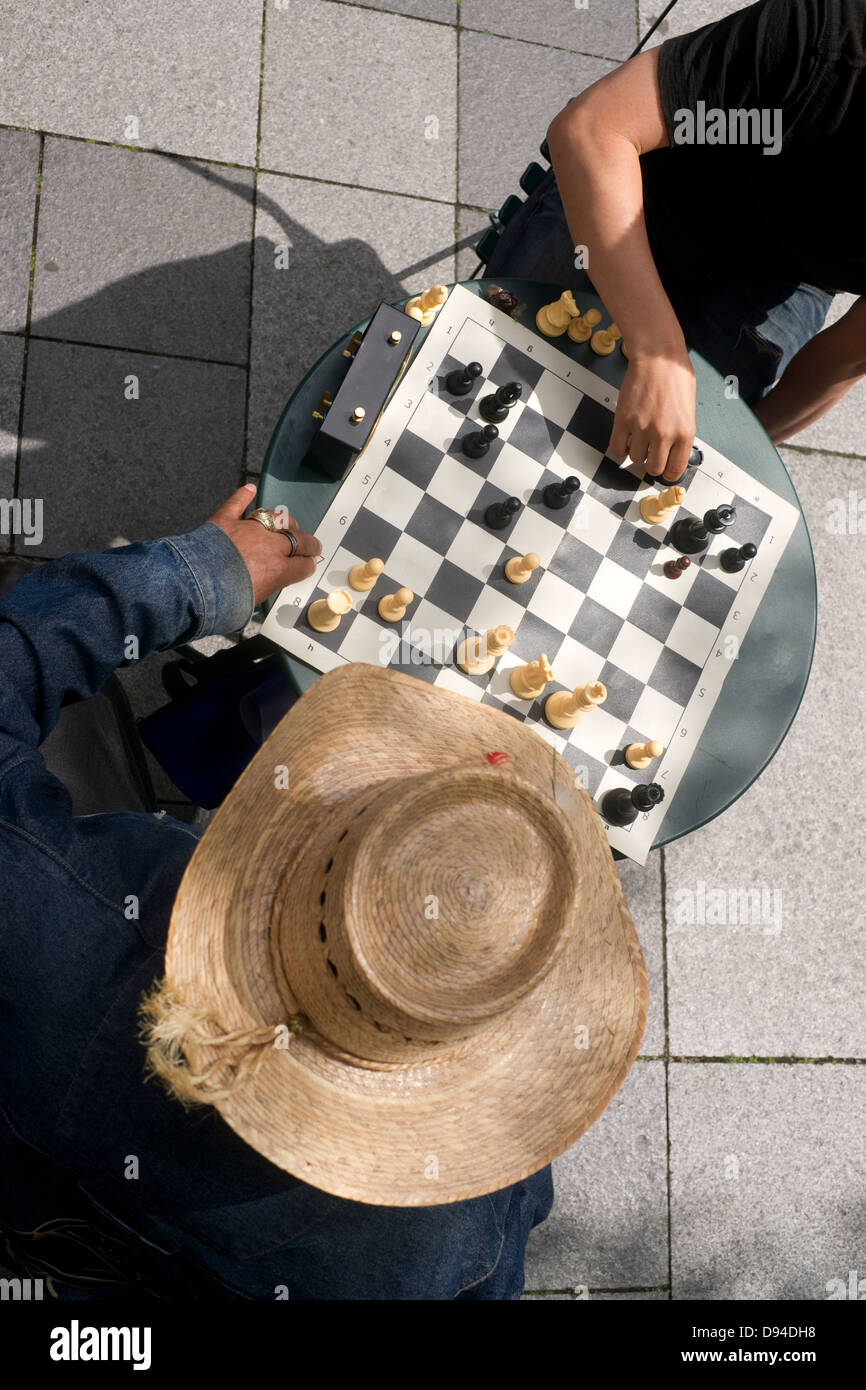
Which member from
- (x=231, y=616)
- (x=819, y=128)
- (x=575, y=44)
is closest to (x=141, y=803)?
(x=231, y=616)

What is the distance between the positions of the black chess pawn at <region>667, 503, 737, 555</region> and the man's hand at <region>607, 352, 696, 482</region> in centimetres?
13

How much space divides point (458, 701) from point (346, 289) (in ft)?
6.09

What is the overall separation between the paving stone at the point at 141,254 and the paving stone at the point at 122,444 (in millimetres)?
84

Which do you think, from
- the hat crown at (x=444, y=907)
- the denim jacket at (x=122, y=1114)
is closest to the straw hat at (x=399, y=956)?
the hat crown at (x=444, y=907)

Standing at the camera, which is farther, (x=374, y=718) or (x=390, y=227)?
(x=390, y=227)

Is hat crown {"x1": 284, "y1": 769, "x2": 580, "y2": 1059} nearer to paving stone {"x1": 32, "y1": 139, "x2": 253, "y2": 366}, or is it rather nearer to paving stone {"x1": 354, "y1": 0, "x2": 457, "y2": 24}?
paving stone {"x1": 32, "y1": 139, "x2": 253, "y2": 366}

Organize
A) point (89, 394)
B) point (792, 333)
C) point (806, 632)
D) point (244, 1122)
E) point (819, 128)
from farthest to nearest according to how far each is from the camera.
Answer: point (89, 394) → point (792, 333) → point (806, 632) → point (819, 128) → point (244, 1122)

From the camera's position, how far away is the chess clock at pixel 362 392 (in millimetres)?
1895

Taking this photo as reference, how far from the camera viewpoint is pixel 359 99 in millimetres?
2951

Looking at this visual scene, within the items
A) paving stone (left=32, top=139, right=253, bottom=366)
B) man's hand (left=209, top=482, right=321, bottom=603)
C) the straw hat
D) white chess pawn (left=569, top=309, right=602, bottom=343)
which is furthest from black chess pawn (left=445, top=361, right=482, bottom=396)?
paving stone (left=32, top=139, right=253, bottom=366)

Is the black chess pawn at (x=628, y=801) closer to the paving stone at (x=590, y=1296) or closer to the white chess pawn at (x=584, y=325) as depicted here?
the white chess pawn at (x=584, y=325)

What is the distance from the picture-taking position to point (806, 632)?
7.14 ft

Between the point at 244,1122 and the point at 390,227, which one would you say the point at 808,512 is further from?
the point at 244,1122
